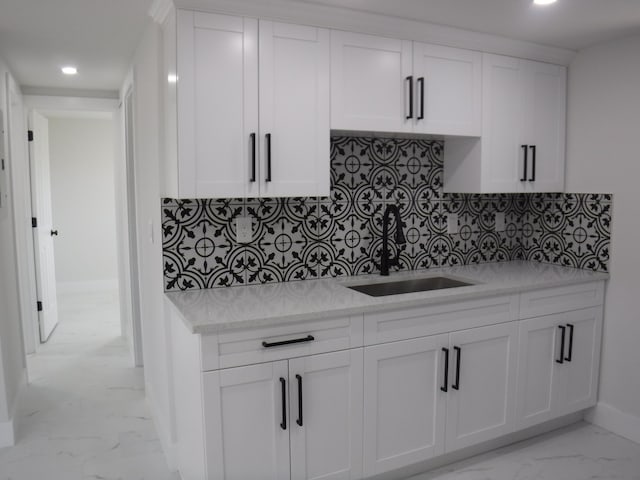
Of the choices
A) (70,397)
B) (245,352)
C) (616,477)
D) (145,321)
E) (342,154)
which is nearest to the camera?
(245,352)

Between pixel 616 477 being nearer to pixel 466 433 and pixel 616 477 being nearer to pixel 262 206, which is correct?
pixel 466 433

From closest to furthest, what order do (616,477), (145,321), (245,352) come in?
1. (245,352)
2. (616,477)
3. (145,321)

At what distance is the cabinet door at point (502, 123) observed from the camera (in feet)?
9.32

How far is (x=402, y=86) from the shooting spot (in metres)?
2.58

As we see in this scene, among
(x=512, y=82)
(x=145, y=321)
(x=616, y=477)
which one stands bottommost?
(x=616, y=477)

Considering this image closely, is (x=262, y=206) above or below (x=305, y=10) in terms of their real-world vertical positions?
below

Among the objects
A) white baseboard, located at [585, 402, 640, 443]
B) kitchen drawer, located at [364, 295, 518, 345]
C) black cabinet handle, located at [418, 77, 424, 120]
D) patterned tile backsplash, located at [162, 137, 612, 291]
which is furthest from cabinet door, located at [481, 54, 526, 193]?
white baseboard, located at [585, 402, 640, 443]

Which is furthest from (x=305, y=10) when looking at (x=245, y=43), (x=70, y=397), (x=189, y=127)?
(x=70, y=397)

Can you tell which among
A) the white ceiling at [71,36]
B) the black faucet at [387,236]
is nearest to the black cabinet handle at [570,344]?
the black faucet at [387,236]

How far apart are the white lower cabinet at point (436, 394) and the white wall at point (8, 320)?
2.00m

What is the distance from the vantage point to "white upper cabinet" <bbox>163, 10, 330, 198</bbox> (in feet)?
7.05

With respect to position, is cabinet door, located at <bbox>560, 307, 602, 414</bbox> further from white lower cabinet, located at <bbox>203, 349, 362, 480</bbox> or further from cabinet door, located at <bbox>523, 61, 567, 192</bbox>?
white lower cabinet, located at <bbox>203, 349, 362, 480</bbox>

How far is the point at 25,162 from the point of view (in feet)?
13.8

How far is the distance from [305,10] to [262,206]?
0.96 m
